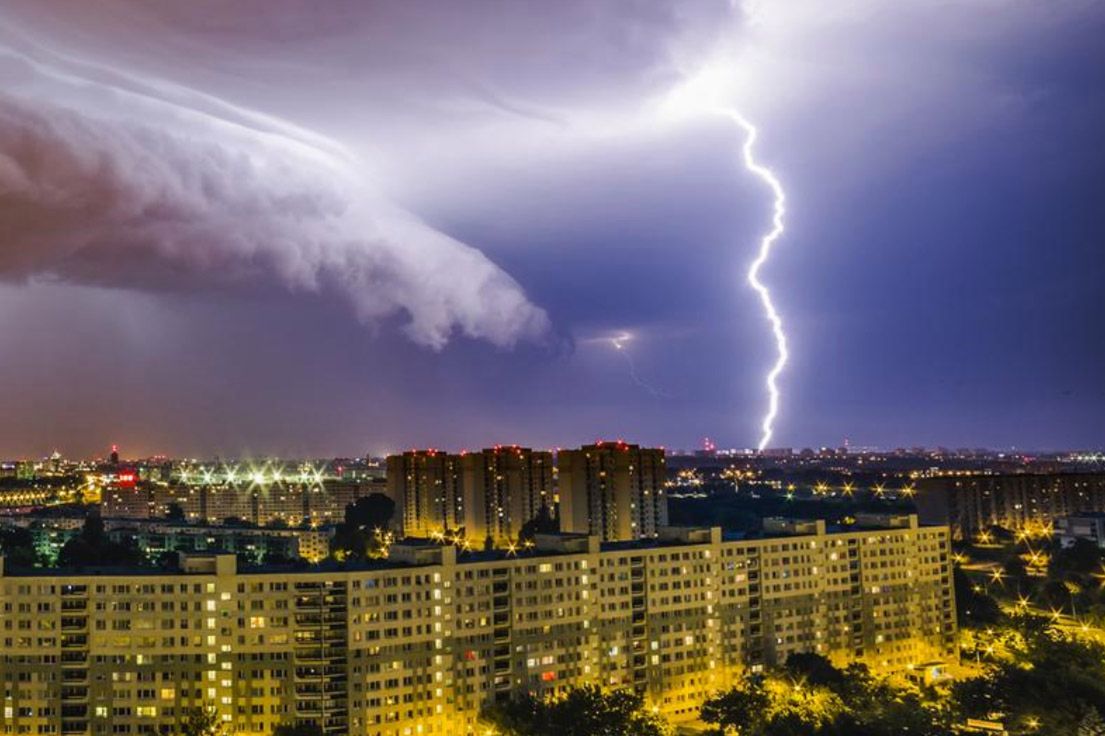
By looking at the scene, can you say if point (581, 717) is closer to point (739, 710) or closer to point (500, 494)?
point (739, 710)

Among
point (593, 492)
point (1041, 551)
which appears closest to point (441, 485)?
point (593, 492)

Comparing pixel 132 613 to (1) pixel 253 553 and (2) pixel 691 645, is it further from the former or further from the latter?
(1) pixel 253 553

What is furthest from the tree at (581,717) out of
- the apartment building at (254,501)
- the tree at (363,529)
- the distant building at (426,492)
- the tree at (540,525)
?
the apartment building at (254,501)

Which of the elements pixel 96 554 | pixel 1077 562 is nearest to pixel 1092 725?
pixel 1077 562

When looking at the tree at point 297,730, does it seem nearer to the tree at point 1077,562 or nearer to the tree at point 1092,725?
the tree at point 1092,725

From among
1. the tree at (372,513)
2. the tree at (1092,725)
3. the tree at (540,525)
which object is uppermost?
the tree at (372,513)

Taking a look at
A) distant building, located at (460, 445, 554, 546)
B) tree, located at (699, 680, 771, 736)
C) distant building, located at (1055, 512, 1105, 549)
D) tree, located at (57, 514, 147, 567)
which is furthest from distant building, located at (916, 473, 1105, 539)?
tree, located at (57, 514, 147, 567)

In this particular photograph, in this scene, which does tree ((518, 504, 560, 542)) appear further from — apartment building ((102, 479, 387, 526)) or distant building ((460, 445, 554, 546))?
apartment building ((102, 479, 387, 526))
